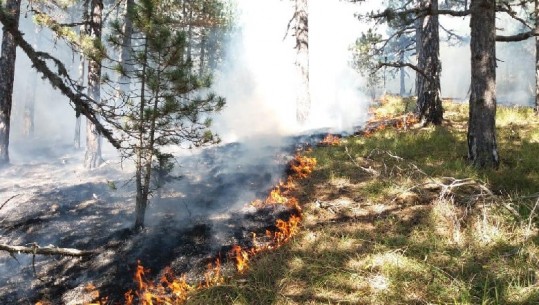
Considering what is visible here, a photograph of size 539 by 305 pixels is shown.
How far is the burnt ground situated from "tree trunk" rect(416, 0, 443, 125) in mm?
3793

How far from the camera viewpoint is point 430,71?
30.9 feet

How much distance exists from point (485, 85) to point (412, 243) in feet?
10.3

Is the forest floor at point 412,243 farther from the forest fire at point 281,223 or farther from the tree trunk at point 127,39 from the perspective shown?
the tree trunk at point 127,39

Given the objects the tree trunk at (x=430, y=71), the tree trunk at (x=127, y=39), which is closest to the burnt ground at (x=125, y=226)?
the tree trunk at (x=127, y=39)

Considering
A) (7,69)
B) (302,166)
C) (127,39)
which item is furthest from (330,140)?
(7,69)

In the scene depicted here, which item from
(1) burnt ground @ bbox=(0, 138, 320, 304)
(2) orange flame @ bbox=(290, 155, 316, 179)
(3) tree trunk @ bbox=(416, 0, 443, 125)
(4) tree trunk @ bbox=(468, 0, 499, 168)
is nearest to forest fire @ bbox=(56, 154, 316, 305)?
(1) burnt ground @ bbox=(0, 138, 320, 304)

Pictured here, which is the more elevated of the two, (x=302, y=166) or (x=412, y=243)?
(x=302, y=166)

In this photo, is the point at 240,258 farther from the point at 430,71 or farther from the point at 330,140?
the point at 430,71

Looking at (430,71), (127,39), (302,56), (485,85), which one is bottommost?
(485,85)

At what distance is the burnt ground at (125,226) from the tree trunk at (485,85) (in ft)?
11.0

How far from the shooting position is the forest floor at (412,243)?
3250 mm

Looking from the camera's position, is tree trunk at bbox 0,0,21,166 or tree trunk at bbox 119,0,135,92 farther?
tree trunk at bbox 0,0,21,166

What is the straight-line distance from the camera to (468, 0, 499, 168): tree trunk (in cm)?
555

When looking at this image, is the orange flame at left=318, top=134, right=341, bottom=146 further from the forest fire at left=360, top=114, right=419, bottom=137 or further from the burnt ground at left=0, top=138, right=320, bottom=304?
the burnt ground at left=0, top=138, right=320, bottom=304
